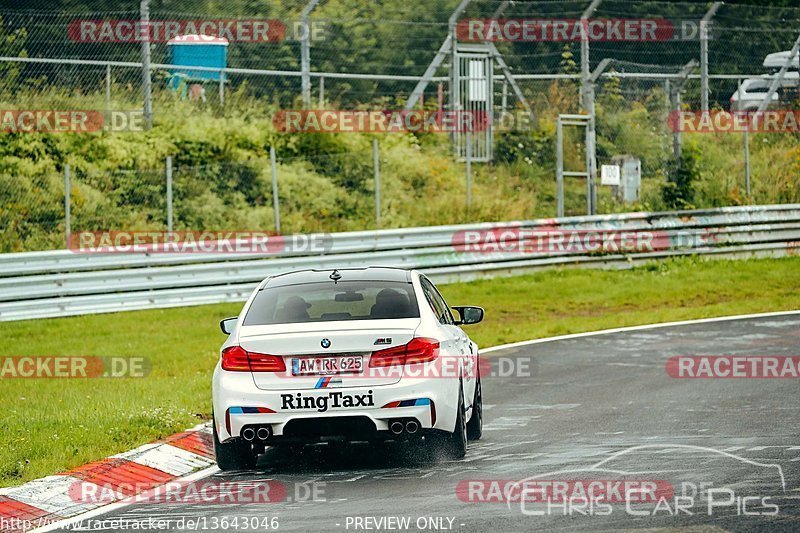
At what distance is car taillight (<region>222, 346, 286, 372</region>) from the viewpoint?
31.4 feet

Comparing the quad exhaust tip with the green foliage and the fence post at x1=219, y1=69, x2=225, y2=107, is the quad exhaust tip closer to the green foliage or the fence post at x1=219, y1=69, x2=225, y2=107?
the fence post at x1=219, y1=69, x2=225, y2=107

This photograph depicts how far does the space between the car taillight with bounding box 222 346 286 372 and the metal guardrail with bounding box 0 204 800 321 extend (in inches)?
456

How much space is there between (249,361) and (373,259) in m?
14.5

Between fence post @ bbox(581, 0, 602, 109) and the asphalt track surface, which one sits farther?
fence post @ bbox(581, 0, 602, 109)

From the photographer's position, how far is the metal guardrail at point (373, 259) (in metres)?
21.1

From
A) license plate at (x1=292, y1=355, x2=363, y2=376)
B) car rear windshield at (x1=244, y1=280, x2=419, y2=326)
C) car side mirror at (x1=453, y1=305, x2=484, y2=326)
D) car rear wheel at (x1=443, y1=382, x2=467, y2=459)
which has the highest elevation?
car rear windshield at (x1=244, y1=280, x2=419, y2=326)

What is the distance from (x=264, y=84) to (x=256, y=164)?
2329 millimetres

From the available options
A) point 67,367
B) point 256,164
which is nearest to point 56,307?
point 67,367

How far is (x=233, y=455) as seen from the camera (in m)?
9.99

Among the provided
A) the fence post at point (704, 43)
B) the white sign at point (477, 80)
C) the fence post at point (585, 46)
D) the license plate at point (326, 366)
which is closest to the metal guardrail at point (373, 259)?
the fence post at point (585, 46)

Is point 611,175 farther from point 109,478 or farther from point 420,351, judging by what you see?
point 109,478

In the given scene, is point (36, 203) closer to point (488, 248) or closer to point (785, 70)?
point (488, 248)

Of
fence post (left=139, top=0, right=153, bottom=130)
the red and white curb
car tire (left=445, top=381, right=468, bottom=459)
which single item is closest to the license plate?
car tire (left=445, top=381, right=468, bottom=459)

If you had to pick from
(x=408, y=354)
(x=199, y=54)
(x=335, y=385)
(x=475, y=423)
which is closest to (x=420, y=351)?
(x=408, y=354)
